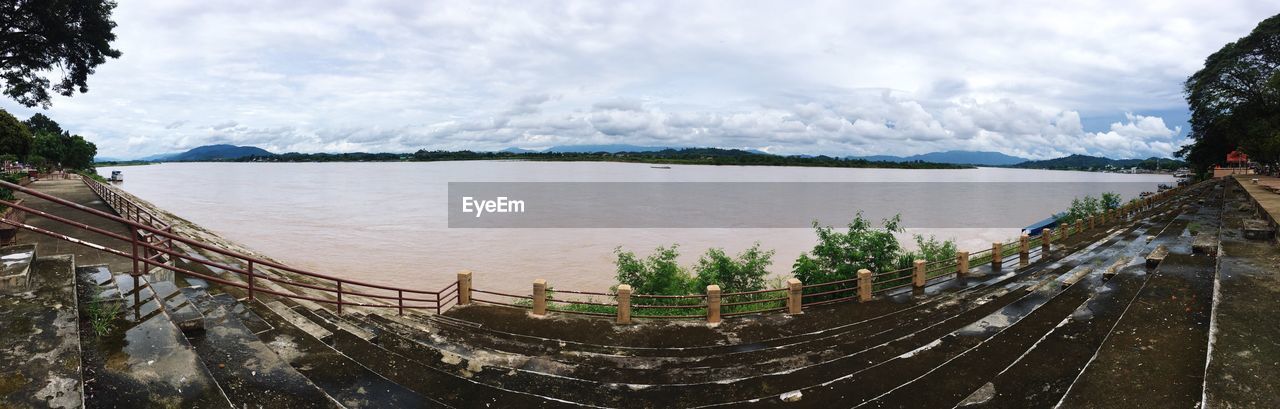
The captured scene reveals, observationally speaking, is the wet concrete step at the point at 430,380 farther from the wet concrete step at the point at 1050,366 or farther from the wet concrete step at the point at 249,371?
the wet concrete step at the point at 1050,366

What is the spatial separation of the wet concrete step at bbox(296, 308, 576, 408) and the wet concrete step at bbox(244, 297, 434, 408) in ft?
0.68

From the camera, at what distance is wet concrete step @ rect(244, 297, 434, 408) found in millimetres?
6707

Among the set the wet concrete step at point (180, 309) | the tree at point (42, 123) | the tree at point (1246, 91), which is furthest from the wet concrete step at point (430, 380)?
the tree at point (42, 123)

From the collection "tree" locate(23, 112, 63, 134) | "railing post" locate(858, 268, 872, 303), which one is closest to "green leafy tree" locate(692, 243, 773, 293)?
"railing post" locate(858, 268, 872, 303)

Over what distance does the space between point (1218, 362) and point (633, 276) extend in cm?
1407

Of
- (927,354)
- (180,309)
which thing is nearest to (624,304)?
(927,354)

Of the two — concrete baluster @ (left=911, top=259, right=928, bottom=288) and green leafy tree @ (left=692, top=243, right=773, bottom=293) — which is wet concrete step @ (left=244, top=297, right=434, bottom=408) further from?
concrete baluster @ (left=911, top=259, right=928, bottom=288)

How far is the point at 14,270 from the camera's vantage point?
6.10 metres

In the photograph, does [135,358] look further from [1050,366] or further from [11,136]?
[11,136]

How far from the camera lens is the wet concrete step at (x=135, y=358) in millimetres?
4980

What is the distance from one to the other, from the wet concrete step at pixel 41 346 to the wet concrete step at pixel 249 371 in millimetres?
1268

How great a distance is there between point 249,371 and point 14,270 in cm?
269

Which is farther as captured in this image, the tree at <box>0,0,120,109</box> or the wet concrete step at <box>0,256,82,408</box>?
the tree at <box>0,0,120,109</box>

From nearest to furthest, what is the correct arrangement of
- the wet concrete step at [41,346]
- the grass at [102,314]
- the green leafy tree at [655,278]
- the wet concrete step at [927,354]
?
the wet concrete step at [41,346] → the grass at [102,314] → the wet concrete step at [927,354] → the green leafy tree at [655,278]
